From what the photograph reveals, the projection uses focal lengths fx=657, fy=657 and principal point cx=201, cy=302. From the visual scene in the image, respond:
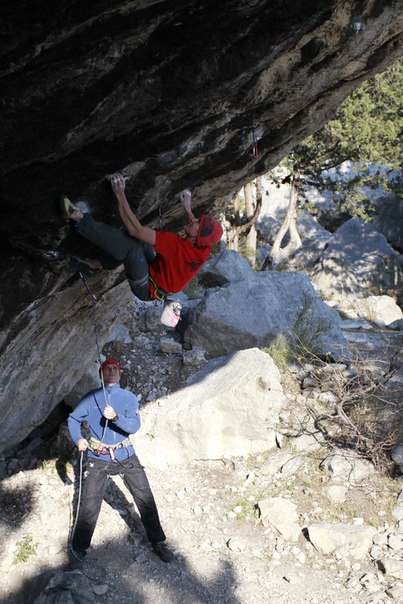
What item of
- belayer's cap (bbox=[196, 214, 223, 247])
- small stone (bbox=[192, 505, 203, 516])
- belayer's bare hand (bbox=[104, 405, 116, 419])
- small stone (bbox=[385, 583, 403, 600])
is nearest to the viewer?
belayer's cap (bbox=[196, 214, 223, 247])

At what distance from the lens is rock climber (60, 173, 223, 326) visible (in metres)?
4.78

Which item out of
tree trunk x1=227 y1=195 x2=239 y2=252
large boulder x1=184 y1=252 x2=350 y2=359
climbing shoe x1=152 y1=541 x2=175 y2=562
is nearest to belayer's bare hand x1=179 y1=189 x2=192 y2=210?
climbing shoe x1=152 y1=541 x2=175 y2=562

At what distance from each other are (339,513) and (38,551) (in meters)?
3.28

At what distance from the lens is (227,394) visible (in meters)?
8.09

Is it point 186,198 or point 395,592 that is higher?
point 186,198

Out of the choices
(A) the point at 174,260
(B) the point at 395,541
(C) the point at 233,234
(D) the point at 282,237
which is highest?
(A) the point at 174,260

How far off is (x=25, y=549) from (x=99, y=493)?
44.5 inches

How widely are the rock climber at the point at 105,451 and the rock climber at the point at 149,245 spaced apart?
4.67 ft

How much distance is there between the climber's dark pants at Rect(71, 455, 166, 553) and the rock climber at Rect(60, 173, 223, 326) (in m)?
2.01

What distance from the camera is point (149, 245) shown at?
17.4ft

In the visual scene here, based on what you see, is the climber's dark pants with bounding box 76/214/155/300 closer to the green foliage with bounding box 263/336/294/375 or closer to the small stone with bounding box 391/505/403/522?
the small stone with bounding box 391/505/403/522

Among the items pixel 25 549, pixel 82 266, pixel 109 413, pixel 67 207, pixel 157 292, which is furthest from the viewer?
pixel 25 549

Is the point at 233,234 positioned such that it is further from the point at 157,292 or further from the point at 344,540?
the point at 157,292

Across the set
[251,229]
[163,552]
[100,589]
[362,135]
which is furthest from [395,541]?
[251,229]
